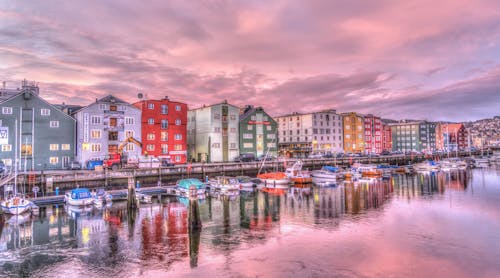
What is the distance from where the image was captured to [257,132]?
3570 inches

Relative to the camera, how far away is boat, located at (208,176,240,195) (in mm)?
52062

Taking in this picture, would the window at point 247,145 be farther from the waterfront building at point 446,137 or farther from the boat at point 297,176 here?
the waterfront building at point 446,137

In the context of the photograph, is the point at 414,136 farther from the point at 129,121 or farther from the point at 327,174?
the point at 129,121

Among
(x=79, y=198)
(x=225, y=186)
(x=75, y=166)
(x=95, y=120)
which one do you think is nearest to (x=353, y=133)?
(x=225, y=186)

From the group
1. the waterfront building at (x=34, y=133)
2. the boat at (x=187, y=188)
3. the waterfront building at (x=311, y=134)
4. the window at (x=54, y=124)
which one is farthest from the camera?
the waterfront building at (x=311, y=134)

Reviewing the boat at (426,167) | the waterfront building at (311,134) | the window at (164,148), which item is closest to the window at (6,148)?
the window at (164,148)

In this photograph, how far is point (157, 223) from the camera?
32281 millimetres

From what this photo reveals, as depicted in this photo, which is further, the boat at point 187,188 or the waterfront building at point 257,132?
the waterfront building at point 257,132

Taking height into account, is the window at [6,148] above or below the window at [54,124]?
below

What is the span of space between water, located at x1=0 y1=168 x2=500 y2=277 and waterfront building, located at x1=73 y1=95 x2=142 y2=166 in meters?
24.9

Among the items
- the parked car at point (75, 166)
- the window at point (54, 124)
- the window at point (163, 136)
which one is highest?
the window at point (54, 124)

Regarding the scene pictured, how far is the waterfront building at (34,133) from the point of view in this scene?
2172 inches

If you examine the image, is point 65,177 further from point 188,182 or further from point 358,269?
point 358,269

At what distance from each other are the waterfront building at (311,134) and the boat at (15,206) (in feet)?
279
